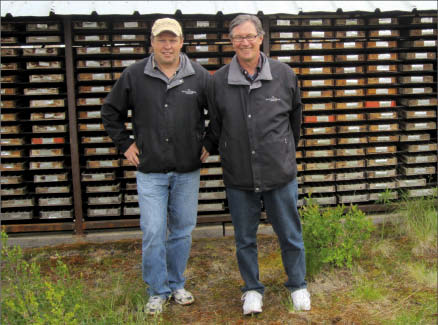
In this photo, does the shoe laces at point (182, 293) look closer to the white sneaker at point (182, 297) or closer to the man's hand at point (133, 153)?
the white sneaker at point (182, 297)

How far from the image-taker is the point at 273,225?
388 centimetres

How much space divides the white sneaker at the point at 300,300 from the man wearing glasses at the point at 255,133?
252 mm

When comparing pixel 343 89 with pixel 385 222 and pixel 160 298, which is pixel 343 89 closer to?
pixel 385 222

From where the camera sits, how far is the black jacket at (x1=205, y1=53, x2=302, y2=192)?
3633mm

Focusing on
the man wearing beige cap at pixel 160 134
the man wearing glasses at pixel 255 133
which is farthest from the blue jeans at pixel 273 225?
the man wearing beige cap at pixel 160 134

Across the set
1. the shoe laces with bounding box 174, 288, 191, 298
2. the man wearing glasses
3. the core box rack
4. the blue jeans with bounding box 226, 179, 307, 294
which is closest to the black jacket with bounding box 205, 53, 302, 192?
the man wearing glasses

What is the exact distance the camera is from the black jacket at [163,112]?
3.81 metres

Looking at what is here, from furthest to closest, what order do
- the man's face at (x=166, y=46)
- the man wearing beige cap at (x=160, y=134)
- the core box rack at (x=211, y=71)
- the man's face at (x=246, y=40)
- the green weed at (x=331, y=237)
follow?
1. the core box rack at (x=211, y=71)
2. the green weed at (x=331, y=237)
3. the man wearing beige cap at (x=160, y=134)
4. the man's face at (x=166, y=46)
5. the man's face at (x=246, y=40)

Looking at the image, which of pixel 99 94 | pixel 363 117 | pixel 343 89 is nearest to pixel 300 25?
pixel 343 89

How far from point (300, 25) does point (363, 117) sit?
119cm

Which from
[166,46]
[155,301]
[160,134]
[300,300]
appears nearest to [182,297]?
[155,301]

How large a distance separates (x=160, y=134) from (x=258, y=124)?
723 mm

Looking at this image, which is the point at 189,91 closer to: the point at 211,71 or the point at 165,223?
the point at 165,223

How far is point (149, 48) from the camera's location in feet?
17.9
